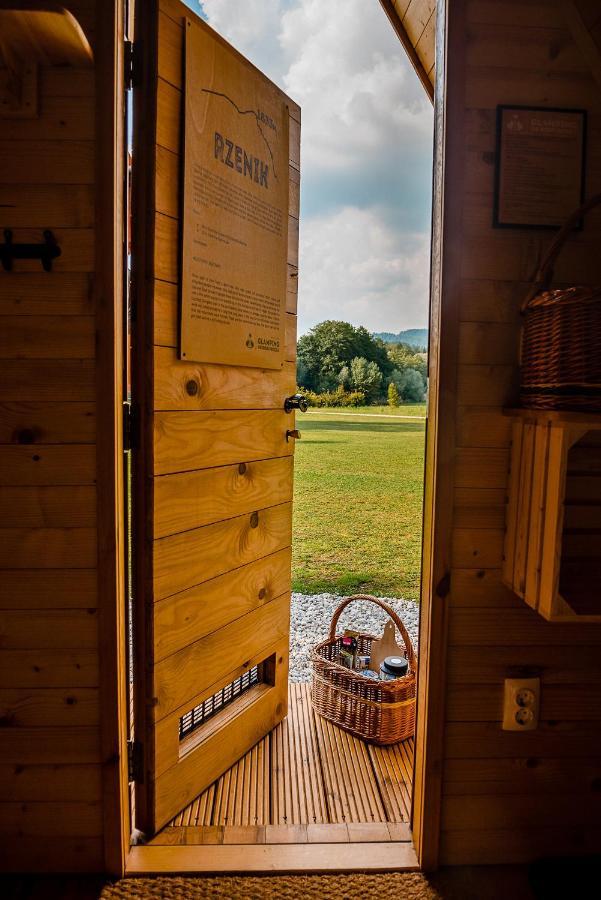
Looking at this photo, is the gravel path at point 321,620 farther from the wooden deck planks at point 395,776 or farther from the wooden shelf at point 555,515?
the wooden shelf at point 555,515

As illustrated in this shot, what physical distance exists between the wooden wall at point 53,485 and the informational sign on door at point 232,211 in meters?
0.27

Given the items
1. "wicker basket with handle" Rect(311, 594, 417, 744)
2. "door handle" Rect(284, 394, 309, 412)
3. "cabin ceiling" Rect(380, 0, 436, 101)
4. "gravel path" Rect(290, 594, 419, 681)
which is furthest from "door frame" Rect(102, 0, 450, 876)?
"gravel path" Rect(290, 594, 419, 681)

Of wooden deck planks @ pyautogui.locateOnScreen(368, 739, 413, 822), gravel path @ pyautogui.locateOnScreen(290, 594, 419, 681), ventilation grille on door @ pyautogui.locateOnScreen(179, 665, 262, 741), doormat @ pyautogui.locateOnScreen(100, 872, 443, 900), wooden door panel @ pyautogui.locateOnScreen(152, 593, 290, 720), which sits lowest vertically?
gravel path @ pyautogui.locateOnScreen(290, 594, 419, 681)

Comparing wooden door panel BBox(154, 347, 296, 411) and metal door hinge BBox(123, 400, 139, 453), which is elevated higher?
wooden door panel BBox(154, 347, 296, 411)

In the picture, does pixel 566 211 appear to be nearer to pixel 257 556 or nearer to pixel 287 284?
pixel 287 284

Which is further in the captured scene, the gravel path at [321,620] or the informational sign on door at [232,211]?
the gravel path at [321,620]

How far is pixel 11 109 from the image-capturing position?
3.58 feet

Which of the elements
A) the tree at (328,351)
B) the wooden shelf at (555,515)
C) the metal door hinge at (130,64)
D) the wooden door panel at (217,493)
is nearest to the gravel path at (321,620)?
the wooden door panel at (217,493)

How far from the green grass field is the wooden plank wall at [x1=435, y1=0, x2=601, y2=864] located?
2214 mm

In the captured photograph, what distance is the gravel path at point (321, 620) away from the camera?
8.38ft

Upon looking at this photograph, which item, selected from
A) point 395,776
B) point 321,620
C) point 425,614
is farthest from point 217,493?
point 321,620

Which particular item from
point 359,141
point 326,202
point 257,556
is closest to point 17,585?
point 257,556

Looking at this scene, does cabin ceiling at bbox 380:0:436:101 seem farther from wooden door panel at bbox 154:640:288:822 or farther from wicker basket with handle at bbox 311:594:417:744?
wooden door panel at bbox 154:640:288:822

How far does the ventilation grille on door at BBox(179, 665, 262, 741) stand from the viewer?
1.51 m
